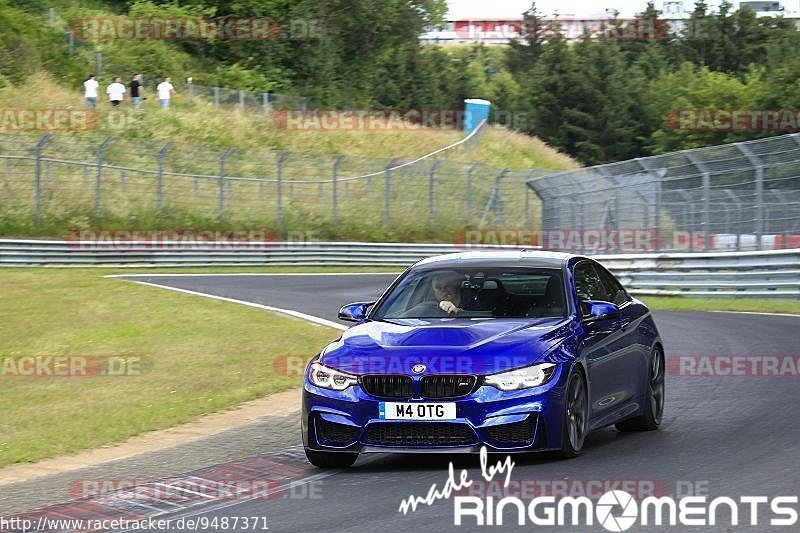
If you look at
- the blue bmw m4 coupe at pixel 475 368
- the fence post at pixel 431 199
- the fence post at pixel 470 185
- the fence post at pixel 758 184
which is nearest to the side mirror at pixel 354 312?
the blue bmw m4 coupe at pixel 475 368

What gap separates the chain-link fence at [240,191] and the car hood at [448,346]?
30.7 meters

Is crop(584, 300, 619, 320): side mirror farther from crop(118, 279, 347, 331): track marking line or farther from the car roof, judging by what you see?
crop(118, 279, 347, 331): track marking line

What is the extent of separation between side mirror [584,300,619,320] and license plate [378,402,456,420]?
1.54 metres

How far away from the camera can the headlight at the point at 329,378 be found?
345 inches

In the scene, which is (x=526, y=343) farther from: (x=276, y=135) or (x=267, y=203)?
(x=276, y=135)

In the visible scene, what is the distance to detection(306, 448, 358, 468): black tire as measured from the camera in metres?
9.09

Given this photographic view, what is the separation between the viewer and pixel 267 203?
143ft

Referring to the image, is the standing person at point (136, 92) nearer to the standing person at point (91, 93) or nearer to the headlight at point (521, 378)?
the standing person at point (91, 93)

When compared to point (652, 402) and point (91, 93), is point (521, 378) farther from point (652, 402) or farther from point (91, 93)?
point (91, 93)

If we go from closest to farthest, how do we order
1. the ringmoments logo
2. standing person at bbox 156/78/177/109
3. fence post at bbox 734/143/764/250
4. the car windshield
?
the ringmoments logo, the car windshield, fence post at bbox 734/143/764/250, standing person at bbox 156/78/177/109

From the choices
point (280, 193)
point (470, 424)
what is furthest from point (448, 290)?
point (280, 193)

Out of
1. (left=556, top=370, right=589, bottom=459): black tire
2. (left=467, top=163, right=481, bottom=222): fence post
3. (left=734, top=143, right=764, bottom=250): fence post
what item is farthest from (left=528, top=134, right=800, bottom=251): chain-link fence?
(left=556, top=370, right=589, bottom=459): black tire

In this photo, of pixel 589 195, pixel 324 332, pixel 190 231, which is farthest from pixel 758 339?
pixel 190 231

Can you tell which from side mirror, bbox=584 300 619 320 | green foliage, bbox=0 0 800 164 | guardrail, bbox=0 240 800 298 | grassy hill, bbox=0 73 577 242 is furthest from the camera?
green foliage, bbox=0 0 800 164
